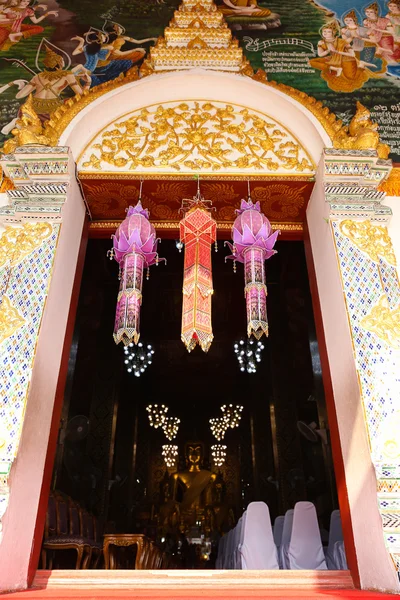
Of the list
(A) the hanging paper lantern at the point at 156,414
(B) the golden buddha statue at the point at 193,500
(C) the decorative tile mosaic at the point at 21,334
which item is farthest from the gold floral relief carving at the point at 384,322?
(B) the golden buddha statue at the point at 193,500

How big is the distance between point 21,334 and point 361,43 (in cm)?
502

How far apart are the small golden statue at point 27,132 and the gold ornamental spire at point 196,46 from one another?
132cm

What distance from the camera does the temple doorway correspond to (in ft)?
25.8

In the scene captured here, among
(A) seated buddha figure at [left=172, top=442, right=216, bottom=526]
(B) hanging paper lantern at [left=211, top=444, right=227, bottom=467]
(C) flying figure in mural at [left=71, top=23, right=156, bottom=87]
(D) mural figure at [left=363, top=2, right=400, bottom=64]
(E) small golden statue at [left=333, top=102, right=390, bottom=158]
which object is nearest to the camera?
(E) small golden statue at [left=333, top=102, right=390, bottom=158]

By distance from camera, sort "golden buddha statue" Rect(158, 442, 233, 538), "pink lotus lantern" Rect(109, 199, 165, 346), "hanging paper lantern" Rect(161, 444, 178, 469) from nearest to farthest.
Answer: "pink lotus lantern" Rect(109, 199, 165, 346) < "golden buddha statue" Rect(158, 442, 233, 538) < "hanging paper lantern" Rect(161, 444, 178, 469)

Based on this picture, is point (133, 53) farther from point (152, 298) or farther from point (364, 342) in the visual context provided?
point (152, 298)

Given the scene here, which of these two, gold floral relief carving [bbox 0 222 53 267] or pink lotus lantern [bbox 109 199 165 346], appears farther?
gold floral relief carving [bbox 0 222 53 267]

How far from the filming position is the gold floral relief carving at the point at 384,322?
11.9ft

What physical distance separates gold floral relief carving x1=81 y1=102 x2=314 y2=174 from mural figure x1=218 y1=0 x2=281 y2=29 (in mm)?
1347

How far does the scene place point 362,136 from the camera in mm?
4457

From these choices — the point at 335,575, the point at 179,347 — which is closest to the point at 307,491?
the point at 179,347

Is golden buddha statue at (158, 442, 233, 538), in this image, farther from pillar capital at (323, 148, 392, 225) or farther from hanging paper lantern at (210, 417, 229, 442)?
pillar capital at (323, 148, 392, 225)

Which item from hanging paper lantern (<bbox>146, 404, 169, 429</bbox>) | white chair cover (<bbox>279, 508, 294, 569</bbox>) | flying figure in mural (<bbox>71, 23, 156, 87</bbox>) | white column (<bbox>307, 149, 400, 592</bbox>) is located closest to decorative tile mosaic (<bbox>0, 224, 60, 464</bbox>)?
flying figure in mural (<bbox>71, 23, 156, 87</bbox>)

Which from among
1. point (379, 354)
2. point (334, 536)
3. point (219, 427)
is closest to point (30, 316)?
point (379, 354)
